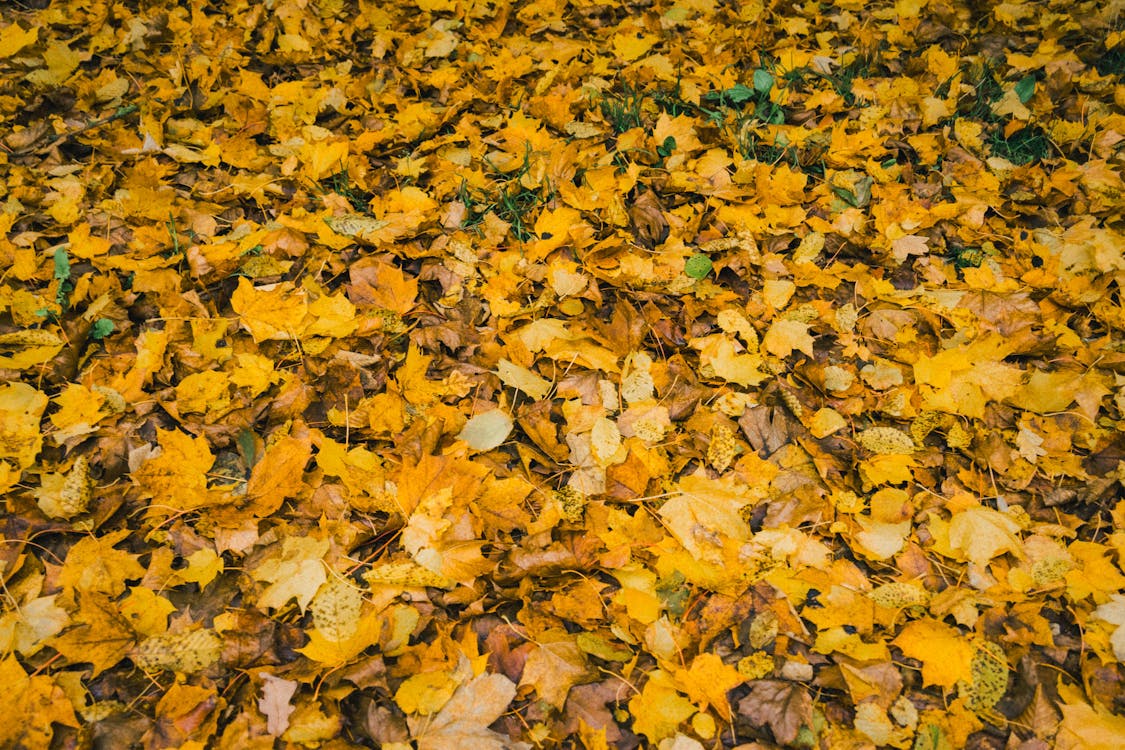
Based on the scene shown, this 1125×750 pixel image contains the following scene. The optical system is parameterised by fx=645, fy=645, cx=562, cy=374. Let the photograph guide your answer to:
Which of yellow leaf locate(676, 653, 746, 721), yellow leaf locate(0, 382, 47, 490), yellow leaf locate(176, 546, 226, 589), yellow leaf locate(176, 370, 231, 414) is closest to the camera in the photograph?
yellow leaf locate(676, 653, 746, 721)

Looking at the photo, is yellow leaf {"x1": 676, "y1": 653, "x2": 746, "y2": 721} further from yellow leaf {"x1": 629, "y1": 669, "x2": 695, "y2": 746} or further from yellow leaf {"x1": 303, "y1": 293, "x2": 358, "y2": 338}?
yellow leaf {"x1": 303, "y1": 293, "x2": 358, "y2": 338}

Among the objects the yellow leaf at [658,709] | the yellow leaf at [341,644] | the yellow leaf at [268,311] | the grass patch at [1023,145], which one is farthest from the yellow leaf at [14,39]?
the grass patch at [1023,145]

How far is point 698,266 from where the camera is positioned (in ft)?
6.42

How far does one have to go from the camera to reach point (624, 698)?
131 cm

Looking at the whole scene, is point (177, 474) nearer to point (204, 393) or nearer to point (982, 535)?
point (204, 393)

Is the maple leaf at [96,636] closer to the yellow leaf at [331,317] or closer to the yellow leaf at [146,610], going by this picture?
the yellow leaf at [146,610]

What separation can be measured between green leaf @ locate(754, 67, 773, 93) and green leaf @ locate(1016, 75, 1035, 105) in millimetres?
913

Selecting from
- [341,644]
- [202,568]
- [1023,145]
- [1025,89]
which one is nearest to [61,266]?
[202,568]

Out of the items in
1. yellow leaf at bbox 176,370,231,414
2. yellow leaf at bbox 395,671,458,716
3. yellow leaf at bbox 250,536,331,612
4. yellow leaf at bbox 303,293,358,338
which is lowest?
yellow leaf at bbox 395,671,458,716

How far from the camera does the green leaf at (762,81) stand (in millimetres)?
2494

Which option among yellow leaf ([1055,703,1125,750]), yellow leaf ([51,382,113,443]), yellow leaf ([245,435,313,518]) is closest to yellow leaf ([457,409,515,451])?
yellow leaf ([245,435,313,518])

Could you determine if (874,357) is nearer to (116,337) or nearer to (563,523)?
(563,523)

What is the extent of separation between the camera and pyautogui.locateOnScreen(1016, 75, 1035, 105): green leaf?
7.97ft

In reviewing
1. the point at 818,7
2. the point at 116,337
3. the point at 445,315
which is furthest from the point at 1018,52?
the point at 116,337
